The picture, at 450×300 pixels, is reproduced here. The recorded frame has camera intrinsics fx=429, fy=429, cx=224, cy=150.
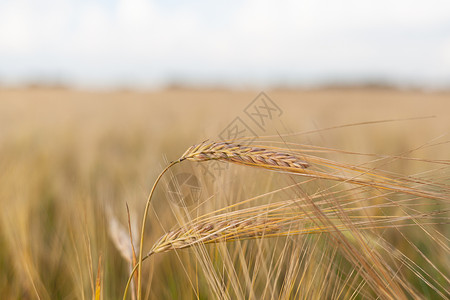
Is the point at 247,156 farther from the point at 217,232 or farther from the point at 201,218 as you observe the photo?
the point at 201,218

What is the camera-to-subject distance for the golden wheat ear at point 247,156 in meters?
0.51

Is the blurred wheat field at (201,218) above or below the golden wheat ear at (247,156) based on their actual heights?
below

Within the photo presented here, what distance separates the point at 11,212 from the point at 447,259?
3.55 feet

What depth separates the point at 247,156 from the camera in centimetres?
53

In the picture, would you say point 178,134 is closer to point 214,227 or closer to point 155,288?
point 155,288

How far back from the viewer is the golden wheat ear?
51cm

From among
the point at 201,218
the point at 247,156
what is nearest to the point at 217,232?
the point at 247,156

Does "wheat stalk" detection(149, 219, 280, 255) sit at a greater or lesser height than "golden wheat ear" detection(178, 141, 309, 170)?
lesser

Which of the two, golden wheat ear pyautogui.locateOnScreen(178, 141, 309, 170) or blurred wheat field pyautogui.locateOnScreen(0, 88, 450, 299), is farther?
blurred wheat field pyautogui.locateOnScreen(0, 88, 450, 299)

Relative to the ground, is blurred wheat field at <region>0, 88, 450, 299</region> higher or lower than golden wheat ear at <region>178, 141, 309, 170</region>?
lower

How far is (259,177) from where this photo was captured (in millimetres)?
960

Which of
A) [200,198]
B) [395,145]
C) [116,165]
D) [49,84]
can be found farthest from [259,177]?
[49,84]

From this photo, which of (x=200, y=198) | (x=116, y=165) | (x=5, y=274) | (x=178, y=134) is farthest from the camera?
(x=178, y=134)

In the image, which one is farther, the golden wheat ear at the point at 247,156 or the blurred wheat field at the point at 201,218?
the blurred wheat field at the point at 201,218
